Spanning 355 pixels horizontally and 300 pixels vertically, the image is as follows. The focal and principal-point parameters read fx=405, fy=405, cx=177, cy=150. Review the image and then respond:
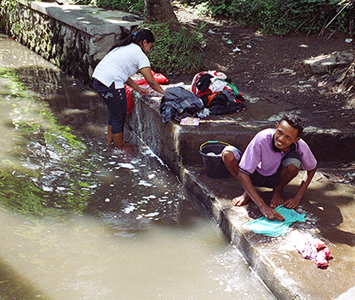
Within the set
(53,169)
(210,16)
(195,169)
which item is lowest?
(53,169)

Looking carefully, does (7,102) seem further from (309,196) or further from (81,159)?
(309,196)

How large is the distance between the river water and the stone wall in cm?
232

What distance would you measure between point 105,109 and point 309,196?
4.20 metres

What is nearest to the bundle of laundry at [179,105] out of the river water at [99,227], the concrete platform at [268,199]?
the concrete platform at [268,199]

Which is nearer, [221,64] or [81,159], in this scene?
[81,159]

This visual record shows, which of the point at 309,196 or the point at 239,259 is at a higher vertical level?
the point at 309,196

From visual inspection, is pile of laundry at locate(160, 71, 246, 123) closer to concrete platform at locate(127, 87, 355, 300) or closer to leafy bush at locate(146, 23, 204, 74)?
concrete platform at locate(127, 87, 355, 300)

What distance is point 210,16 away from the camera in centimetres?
923

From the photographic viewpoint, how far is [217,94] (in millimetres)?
5395

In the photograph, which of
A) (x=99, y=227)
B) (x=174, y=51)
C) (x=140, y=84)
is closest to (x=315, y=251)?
(x=99, y=227)

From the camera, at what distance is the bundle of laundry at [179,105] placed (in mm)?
4984

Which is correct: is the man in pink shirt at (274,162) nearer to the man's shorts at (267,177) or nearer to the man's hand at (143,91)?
the man's shorts at (267,177)

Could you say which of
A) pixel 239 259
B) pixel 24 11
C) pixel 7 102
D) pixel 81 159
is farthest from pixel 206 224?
pixel 24 11

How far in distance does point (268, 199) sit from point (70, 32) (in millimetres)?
6654
